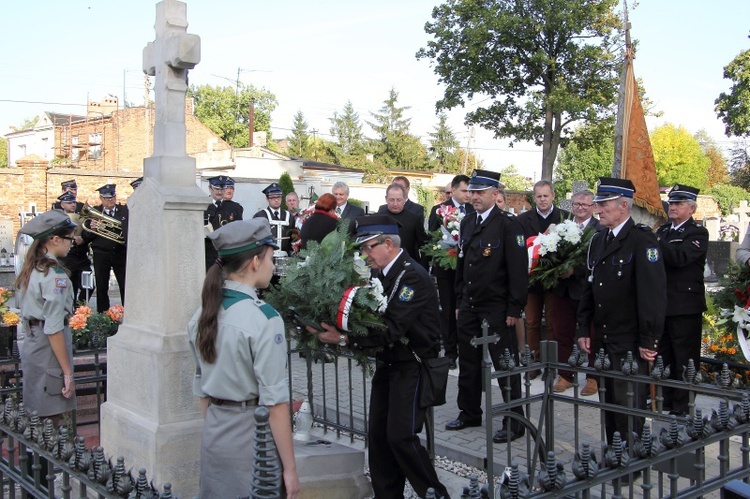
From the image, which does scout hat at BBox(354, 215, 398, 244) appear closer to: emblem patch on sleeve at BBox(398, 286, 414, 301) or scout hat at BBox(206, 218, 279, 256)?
emblem patch on sleeve at BBox(398, 286, 414, 301)

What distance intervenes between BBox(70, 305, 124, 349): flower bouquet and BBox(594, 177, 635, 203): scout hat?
433cm

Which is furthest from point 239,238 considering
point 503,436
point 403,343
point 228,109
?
point 228,109

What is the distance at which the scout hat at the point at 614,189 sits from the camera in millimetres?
5613

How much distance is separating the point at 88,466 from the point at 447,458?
3.88 meters

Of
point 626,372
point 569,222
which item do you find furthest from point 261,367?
point 569,222

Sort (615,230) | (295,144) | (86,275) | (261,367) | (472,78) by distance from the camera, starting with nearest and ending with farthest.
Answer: (261,367)
(615,230)
(86,275)
(472,78)
(295,144)

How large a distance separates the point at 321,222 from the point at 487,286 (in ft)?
9.34

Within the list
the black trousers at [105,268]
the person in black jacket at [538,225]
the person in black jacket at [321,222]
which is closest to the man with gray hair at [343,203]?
the person in black jacket at [321,222]

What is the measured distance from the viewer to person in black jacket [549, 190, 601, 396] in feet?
25.8

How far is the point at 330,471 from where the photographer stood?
5039mm

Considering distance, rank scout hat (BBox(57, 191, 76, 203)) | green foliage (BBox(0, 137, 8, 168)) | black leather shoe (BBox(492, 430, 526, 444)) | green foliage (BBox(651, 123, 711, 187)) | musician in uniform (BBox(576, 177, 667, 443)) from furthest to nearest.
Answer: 1. green foliage (BBox(0, 137, 8, 168))
2. green foliage (BBox(651, 123, 711, 187))
3. scout hat (BBox(57, 191, 76, 203))
4. black leather shoe (BBox(492, 430, 526, 444))
5. musician in uniform (BBox(576, 177, 667, 443))

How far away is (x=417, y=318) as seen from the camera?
4441mm

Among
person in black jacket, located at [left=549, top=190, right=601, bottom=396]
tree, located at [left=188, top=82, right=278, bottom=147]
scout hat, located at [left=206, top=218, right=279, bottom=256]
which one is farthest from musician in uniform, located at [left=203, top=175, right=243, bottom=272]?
tree, located at [left=188, top=82, right=278, bottom=147]

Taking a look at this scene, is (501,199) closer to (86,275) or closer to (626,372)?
(626,372)
